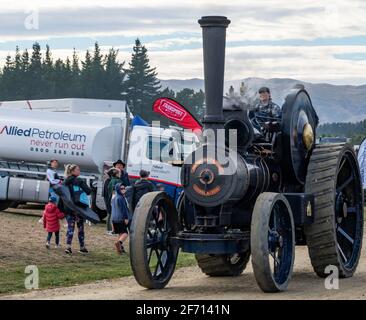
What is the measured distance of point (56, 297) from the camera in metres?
10.9

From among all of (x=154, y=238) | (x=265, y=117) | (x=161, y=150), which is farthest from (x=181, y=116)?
Result: (x=154, y=238)

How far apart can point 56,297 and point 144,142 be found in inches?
455

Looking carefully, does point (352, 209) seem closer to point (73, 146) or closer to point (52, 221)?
point (52, 221)

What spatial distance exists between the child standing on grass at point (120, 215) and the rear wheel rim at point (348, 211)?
4683mm

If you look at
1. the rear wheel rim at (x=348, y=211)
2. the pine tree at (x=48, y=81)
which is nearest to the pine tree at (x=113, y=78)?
the pine tree at (x=48, y=81)

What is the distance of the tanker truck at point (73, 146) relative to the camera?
2197 cm

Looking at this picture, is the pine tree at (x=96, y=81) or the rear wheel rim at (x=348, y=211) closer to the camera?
the rear wheel rim at (x=348, y=211)

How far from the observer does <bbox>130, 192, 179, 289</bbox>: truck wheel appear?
10.5m

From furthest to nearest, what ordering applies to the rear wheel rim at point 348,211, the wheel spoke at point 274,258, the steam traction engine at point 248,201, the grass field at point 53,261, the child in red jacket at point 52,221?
the child in red jacket at point 52,221 → the grass field at point 53,261 → the rear wheel rim at point 348,211 → the wheel spoke at point 274,258 → the steam traction engine at point 248,201

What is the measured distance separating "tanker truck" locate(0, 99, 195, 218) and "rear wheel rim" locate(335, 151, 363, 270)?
913 cm

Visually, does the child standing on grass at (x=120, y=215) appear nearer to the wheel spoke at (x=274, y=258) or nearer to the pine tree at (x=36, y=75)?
the wheel spoke at (x=274, y=258)

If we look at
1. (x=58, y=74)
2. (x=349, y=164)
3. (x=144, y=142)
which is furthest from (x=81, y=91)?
(x=349, y=164)

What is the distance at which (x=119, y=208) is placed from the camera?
16.5m
